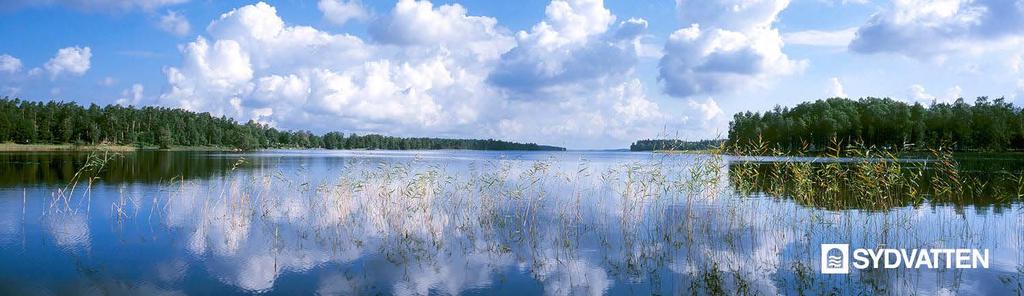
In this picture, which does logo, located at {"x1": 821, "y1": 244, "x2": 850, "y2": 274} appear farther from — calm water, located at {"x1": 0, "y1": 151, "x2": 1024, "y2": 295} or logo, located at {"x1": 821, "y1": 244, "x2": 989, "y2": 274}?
calm water, located at {"x1": 0, "y1": 151, "x2": 1024, "y2": 295}

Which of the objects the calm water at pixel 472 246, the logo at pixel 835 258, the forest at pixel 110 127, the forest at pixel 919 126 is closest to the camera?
the calm water at pixel 472 246

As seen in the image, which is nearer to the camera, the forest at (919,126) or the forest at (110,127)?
the forest at (919,126)

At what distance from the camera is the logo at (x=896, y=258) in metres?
13.3

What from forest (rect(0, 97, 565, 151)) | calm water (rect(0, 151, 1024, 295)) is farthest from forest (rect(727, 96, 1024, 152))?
forest (rect(0, 97, 565, 151))

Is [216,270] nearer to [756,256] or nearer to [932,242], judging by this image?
[756,256]

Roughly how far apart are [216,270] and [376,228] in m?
5.78

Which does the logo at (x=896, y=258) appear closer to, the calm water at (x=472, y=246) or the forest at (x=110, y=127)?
the calm water at (x=472, y=246)

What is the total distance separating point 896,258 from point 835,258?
1.44 meters

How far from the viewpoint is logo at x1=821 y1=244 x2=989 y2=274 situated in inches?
523

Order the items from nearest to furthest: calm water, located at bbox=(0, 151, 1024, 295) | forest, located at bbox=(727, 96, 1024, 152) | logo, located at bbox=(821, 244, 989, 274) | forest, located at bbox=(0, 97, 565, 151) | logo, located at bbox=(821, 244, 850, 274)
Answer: calm water, located at bbox=(0, 151, 1024, 295) → logo, located at bbox=(821, 244, 850, 274) → logo, located at bbox=(821, 244, 989, 274) → forest, located at bbox=(727, 96, 1024, 152) → forest, located at bbox=(0, 97, 565, 151)

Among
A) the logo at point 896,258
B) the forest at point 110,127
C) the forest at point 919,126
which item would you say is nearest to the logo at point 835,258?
the logo at point 896,258

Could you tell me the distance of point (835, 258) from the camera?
46.4 ft

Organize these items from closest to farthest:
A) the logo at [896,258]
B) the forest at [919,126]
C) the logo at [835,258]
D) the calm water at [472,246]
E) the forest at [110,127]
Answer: the calm water at [472,246], the logo at [835,258], the logo at [896,258], the forest at [919,126], the forest at [110,127]

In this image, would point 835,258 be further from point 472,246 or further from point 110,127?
point 110,127
